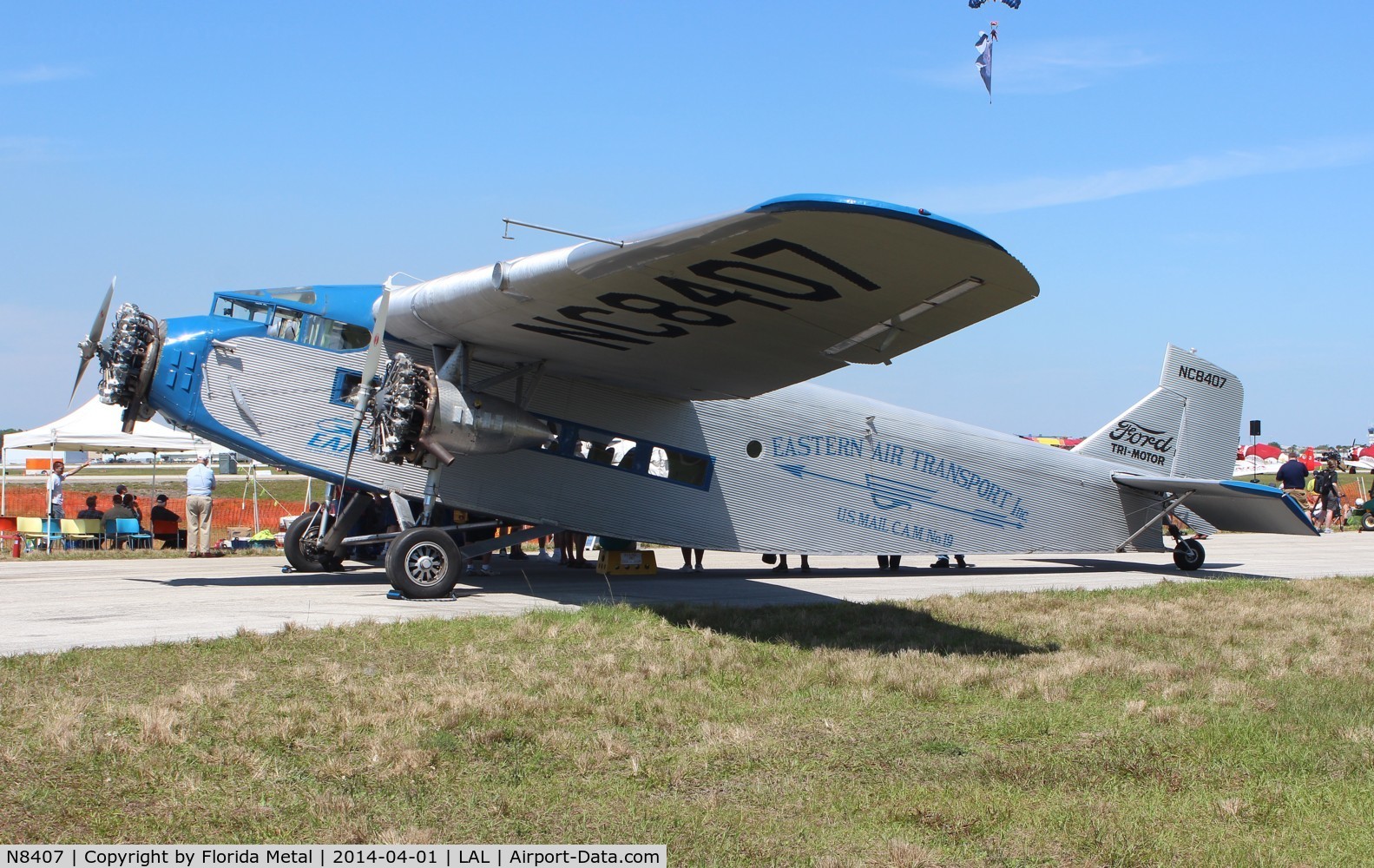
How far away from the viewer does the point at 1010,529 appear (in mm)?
16500

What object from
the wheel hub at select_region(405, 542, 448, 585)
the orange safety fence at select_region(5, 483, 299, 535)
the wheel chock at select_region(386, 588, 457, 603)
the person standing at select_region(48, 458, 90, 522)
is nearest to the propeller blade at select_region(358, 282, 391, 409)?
the wheel hub at select_region(405, 542, 448, 585)

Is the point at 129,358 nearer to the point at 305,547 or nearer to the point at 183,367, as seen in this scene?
the point at 183,367

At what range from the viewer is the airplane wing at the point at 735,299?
7.72 metres

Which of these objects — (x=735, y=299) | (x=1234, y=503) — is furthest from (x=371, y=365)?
(x=1234, y=503)

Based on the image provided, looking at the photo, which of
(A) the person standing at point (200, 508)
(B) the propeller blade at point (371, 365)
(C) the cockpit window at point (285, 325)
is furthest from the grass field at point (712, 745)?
(A) the person standing at point (200, 508)

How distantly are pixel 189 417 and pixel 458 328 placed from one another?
138 inches

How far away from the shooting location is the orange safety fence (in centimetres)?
3075

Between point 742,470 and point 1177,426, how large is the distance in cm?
784

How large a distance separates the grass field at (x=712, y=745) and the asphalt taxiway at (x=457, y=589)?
4.93 feet

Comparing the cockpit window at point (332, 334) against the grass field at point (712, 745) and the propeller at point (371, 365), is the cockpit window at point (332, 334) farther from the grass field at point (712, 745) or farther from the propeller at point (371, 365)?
the grass field at point (712, 745)

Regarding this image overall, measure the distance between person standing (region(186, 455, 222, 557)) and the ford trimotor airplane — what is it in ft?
12.7

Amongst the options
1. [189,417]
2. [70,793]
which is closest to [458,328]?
[189,417]

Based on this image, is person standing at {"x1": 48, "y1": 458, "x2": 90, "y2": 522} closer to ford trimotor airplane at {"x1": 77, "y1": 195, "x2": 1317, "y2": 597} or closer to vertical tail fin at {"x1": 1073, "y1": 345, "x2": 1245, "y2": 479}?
ford trimotor airplane at {"x1": 77, "y1": 195, "x2": 1317, "y2": 597}

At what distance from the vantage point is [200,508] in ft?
60.6
